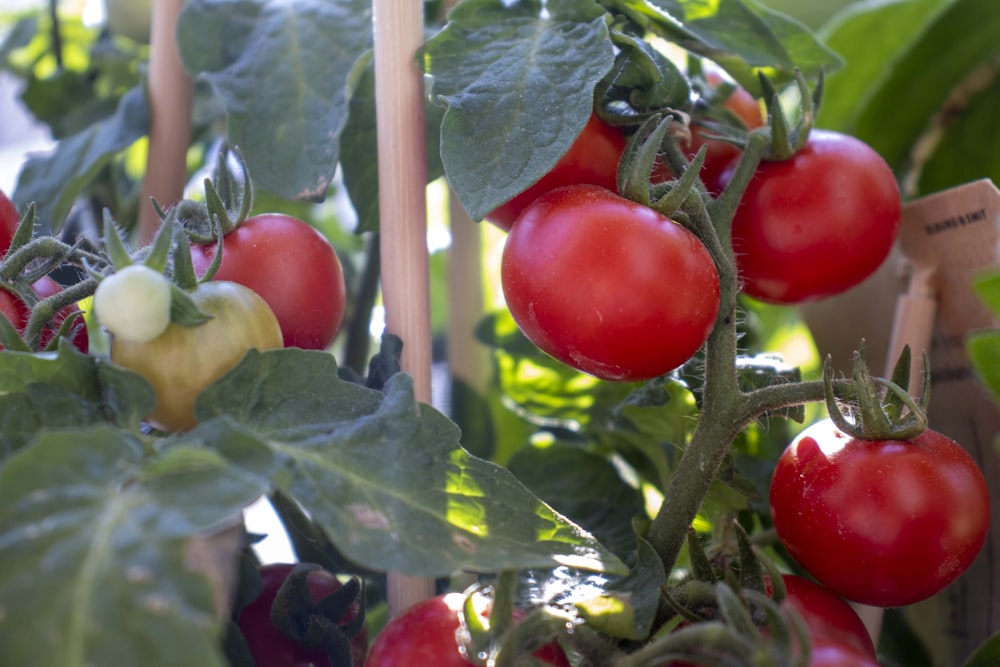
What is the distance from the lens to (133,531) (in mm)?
250

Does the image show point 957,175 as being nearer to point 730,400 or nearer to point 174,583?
point 730,400

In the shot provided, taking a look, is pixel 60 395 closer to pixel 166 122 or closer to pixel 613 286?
pixel 613 286

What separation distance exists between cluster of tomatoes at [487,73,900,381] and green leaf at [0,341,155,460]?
6.4 inches

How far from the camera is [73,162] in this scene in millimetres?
616

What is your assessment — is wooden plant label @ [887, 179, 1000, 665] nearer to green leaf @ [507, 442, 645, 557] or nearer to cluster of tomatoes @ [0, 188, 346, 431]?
green leaf @ [507, 442, 645, 557]

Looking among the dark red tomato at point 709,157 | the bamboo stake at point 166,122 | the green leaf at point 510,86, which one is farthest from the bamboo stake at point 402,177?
the bamboo stake at point 166,122

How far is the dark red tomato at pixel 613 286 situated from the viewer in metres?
0.37

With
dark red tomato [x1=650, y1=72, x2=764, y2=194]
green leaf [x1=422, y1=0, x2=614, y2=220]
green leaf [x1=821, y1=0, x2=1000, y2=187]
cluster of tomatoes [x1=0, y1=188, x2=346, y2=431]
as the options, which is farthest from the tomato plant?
green leaf [x1=821, y1=0, x2=1000, y2=187]

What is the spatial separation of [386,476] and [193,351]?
0.30 ft

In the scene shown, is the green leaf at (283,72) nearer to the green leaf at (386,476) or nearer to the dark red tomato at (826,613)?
the green leaf at (386,476)

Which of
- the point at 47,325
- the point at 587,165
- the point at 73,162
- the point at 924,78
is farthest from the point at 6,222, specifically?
the point at 924,78

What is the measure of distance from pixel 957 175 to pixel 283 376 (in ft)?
1.94

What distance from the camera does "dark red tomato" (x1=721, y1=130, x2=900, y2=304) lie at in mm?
463

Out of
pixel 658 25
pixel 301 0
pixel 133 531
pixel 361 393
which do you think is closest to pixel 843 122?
pixel 658 25
